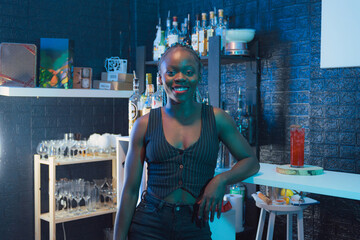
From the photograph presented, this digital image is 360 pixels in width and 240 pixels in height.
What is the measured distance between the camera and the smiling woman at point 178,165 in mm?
1375

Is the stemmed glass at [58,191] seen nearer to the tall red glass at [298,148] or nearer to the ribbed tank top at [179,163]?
the tall red glass at [298,148]

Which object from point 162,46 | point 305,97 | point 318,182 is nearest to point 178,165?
point 318,182

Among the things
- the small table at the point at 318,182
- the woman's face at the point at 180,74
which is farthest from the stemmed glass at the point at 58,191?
the woman's face at the point at 180,74

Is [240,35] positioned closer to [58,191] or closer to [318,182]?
[318,182]

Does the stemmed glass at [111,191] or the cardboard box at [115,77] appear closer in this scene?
the stemmed glass at [111,191]

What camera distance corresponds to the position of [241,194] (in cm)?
355

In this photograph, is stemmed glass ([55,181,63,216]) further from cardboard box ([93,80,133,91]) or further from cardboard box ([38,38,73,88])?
cardboard box ([93,80,133,91])

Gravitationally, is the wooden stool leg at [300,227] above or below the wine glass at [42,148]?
below

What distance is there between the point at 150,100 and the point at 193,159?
1125 mm

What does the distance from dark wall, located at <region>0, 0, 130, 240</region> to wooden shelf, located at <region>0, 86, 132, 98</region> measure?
300mm

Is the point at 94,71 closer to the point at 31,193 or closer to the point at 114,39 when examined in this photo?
the point at 114,39

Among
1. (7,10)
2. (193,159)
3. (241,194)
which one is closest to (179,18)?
(7,10)

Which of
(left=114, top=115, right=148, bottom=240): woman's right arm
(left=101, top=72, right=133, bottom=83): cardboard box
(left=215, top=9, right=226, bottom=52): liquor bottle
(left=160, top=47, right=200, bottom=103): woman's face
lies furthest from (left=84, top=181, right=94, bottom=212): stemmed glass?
(left=160, top=47, right=200, bottom=103): woman's face

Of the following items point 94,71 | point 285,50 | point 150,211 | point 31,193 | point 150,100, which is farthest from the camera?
point 94,71
